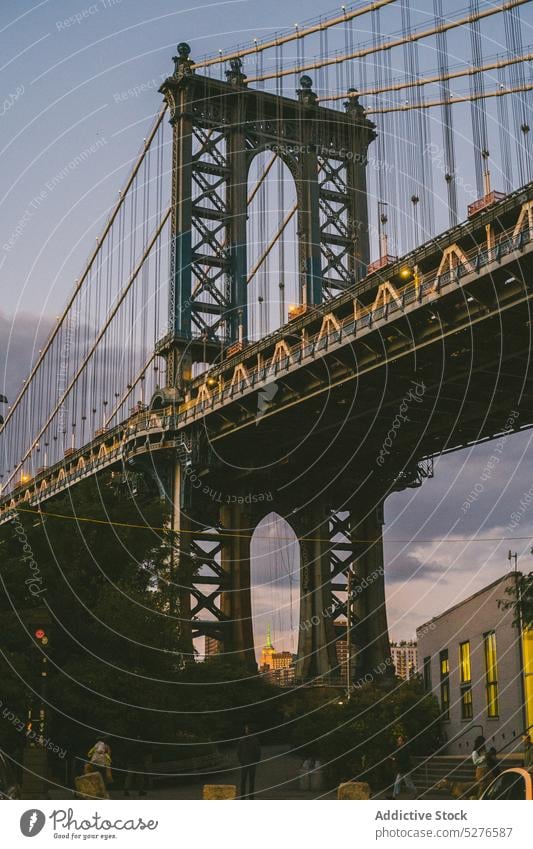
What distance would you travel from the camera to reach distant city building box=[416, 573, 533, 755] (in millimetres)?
30094

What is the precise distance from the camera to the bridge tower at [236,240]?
6200 cm

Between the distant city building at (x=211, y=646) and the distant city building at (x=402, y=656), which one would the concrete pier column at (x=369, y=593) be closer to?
the distant city building at (x=211, y=646)

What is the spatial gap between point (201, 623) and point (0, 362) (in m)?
43.2

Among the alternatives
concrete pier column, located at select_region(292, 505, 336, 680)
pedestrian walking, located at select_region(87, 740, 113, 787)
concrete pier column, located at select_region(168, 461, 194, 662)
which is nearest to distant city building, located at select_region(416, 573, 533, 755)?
concrete pier column, located at select_region(168, 461, 194, 662)

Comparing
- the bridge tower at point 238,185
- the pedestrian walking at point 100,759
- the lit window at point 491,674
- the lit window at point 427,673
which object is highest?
the bridge tower at point 238,185

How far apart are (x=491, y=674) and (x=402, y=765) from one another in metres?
3.65

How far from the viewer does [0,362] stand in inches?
3846

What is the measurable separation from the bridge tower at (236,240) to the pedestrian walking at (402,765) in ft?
96.8

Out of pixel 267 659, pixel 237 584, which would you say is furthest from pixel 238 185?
pixel 267 659

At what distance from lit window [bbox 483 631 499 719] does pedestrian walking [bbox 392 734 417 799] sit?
2493 millimetres

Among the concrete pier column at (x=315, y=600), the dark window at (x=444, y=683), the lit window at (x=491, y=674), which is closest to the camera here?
the lit window at (x=491, y=674)

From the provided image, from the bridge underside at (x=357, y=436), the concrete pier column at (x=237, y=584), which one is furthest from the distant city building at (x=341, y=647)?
the concrete pier column at (x=237, y=584)

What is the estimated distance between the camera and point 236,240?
64.2 metres
